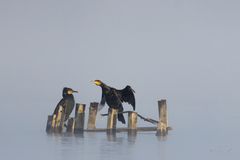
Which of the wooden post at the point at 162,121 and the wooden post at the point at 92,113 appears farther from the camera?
the wooden post at the point at 92,113

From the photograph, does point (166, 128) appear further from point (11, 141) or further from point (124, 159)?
Result: point (124, 159)

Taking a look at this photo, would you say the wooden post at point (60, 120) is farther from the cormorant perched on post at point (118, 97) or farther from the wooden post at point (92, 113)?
the cormorant perched on post at point (118, 97)

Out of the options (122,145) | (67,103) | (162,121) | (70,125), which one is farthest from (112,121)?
(122,145)

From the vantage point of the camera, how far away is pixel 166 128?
103 feet

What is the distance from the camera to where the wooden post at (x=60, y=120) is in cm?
3047

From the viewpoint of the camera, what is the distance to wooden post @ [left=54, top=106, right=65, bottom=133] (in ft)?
100.0

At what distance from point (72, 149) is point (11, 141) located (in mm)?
2698

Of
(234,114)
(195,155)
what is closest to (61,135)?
(195,155)

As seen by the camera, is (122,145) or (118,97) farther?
(118,97)

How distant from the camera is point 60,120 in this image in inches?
1204

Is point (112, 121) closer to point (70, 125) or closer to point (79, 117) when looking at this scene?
point (79, 117)

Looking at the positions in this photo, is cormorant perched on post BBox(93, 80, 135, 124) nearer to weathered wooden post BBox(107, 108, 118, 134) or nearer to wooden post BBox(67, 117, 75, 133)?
weathered wooden post BBox(107, 108, 118, 134)

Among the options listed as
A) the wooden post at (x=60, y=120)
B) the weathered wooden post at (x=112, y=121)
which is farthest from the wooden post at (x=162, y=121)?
the wooden post at (x=60, y=120)

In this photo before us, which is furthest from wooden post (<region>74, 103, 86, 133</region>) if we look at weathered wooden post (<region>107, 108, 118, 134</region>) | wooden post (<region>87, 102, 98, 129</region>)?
weathered wooden post (<region>107, 108, 118, 134</region>)
